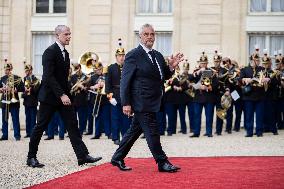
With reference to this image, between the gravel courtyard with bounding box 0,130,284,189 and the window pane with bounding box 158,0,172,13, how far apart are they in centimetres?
716

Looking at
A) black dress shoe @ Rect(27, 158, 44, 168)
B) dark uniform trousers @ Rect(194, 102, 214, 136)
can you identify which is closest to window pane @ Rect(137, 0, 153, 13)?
dark uniform trousers @ Rect(194, 102, 214, 136)

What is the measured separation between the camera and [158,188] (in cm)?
712

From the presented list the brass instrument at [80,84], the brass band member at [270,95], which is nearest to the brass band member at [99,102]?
the brass instrument at [80,84]

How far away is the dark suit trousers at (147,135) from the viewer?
8625 millimetres

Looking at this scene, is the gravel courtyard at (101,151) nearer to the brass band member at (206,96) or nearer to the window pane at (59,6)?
the brass band member at (206,96)

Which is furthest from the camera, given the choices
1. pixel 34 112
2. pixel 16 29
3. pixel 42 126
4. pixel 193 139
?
pixel 16 29

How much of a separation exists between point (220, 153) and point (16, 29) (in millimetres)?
13993

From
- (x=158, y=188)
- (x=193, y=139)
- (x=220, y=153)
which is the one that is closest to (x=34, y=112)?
(x=193, y=139)

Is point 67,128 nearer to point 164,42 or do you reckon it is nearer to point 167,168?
point 167,168

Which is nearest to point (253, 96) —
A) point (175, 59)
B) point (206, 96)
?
point (206, 96)

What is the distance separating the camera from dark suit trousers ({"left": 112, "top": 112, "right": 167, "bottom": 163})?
8.62 metres

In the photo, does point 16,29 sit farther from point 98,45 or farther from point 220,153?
point 220,153

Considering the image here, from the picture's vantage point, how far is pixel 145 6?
76.3 feet

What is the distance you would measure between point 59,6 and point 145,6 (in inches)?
133
